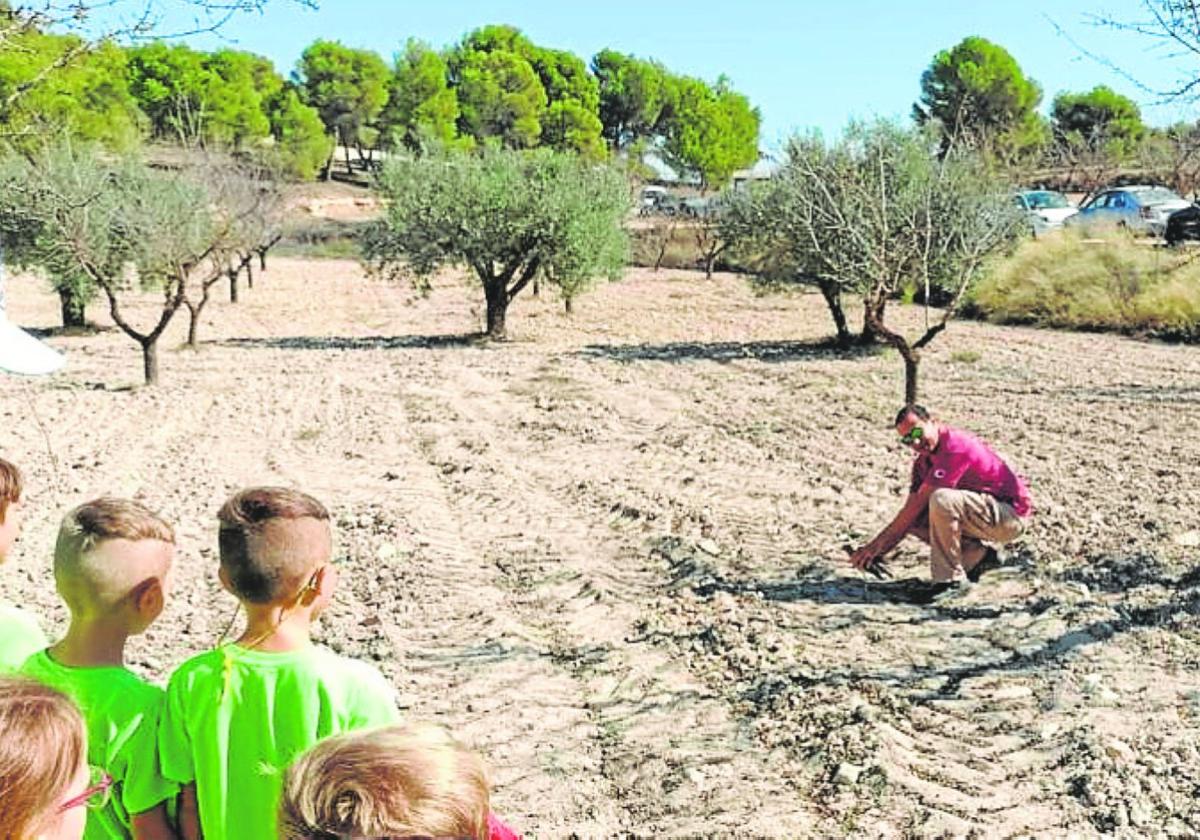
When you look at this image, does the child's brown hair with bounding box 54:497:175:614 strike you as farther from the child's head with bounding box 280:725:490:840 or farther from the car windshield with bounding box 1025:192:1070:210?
the car windshield with bounding box 1025:192:1070:210

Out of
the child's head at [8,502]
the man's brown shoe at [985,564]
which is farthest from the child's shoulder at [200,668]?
the man's brown shoe at [985,564]

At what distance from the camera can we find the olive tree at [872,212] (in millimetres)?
14031

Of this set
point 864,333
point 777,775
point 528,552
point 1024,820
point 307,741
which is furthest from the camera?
point 864,333

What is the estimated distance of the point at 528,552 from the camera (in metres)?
7.98

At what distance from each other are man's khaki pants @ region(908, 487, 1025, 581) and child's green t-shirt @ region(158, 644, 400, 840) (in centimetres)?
454

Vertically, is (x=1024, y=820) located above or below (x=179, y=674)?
below

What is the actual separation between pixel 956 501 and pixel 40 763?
5483 millimetres

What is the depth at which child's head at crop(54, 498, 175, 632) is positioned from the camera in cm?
269

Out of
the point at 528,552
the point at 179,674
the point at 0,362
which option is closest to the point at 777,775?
the point at 179,674

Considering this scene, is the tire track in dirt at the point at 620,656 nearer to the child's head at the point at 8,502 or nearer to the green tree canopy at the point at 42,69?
the child's head at the point at 8,502

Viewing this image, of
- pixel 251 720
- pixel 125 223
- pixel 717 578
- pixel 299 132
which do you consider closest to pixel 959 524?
pixel 717 578

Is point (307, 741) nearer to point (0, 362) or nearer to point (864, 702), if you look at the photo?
point (0, 362)

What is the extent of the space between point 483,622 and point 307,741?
165 inches

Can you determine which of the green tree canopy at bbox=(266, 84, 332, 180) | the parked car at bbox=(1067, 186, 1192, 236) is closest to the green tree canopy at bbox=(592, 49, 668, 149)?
the green tree canopy at bbox=(266, 84, 332, 180)
